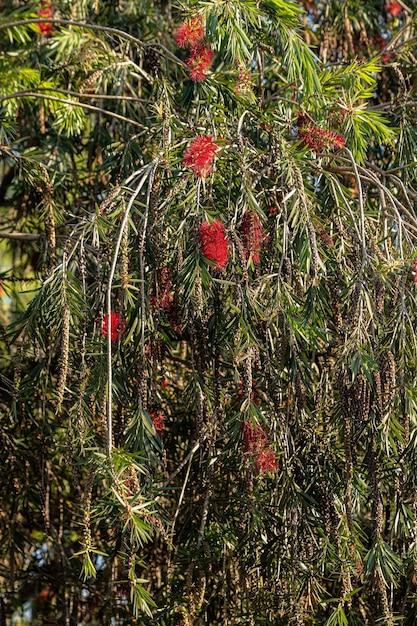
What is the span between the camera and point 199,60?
2.37 metres

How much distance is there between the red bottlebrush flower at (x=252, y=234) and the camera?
6.80 ft

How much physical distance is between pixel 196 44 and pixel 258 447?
100 centimetres

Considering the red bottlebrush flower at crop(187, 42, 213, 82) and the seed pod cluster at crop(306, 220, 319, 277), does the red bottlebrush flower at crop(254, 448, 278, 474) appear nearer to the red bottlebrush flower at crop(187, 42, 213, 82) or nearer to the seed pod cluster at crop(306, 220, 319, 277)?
the seed pod cluster at crop(306, 220, 319, 277)

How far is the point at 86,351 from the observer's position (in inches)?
83.2

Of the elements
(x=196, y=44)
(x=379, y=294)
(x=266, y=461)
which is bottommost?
(x=266, y=461)

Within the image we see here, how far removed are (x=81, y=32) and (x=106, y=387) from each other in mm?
1770

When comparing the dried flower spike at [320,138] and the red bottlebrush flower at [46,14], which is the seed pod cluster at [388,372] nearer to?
the dried flower spike at [320,138]

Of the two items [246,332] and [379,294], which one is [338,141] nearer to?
[379,294]

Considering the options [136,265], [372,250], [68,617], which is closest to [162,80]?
[136,265]

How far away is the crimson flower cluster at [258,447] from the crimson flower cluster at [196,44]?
91 centimetres

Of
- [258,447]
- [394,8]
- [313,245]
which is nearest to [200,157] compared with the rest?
[313,245]

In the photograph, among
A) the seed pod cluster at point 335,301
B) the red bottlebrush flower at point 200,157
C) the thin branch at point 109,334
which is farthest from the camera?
the seed pod cluster at point 335,301

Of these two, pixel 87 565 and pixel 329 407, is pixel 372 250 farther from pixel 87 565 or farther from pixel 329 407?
pixel 87 565

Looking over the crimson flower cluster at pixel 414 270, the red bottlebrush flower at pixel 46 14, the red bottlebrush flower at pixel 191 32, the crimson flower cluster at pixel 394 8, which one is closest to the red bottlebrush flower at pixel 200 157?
the red bottlebrush flower at pixel 191 32
